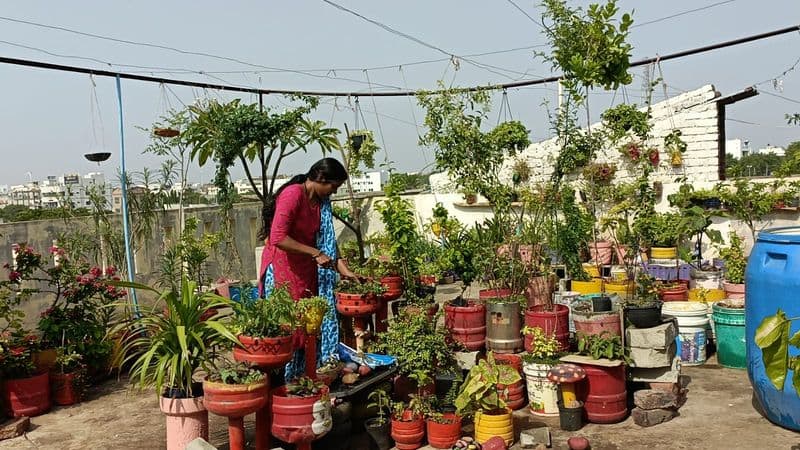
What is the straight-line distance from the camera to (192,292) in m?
3.41

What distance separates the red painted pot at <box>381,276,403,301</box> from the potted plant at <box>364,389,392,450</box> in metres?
1.12

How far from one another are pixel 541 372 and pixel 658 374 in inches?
30.6

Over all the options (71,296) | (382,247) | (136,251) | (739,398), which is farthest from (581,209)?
(71,296)

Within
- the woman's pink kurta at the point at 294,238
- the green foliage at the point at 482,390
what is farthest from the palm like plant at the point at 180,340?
the green foliage at the point at 482,390

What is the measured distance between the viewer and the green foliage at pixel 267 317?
327 cm

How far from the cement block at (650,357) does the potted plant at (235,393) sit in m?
2.31

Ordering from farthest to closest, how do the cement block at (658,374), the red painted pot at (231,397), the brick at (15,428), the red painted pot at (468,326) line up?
the red painted pot at (468,326) < the cement block at (658,374) < the brick at (15,428) < the red painted pot at (231,397)

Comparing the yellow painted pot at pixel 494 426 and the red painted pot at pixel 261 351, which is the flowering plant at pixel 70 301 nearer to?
the red painted pot at pixel 261 351

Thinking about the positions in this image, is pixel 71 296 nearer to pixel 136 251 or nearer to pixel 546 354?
pixel 136 251

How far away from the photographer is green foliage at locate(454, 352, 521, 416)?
12.2 ft

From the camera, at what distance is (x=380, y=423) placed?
3.80 meters

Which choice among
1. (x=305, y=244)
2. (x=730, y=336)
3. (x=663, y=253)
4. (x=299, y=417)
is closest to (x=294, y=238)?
(x=305, y=244)

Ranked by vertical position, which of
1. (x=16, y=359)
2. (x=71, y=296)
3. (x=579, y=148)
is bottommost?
(x=16, y=359)

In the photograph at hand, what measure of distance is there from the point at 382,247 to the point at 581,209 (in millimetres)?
3542
